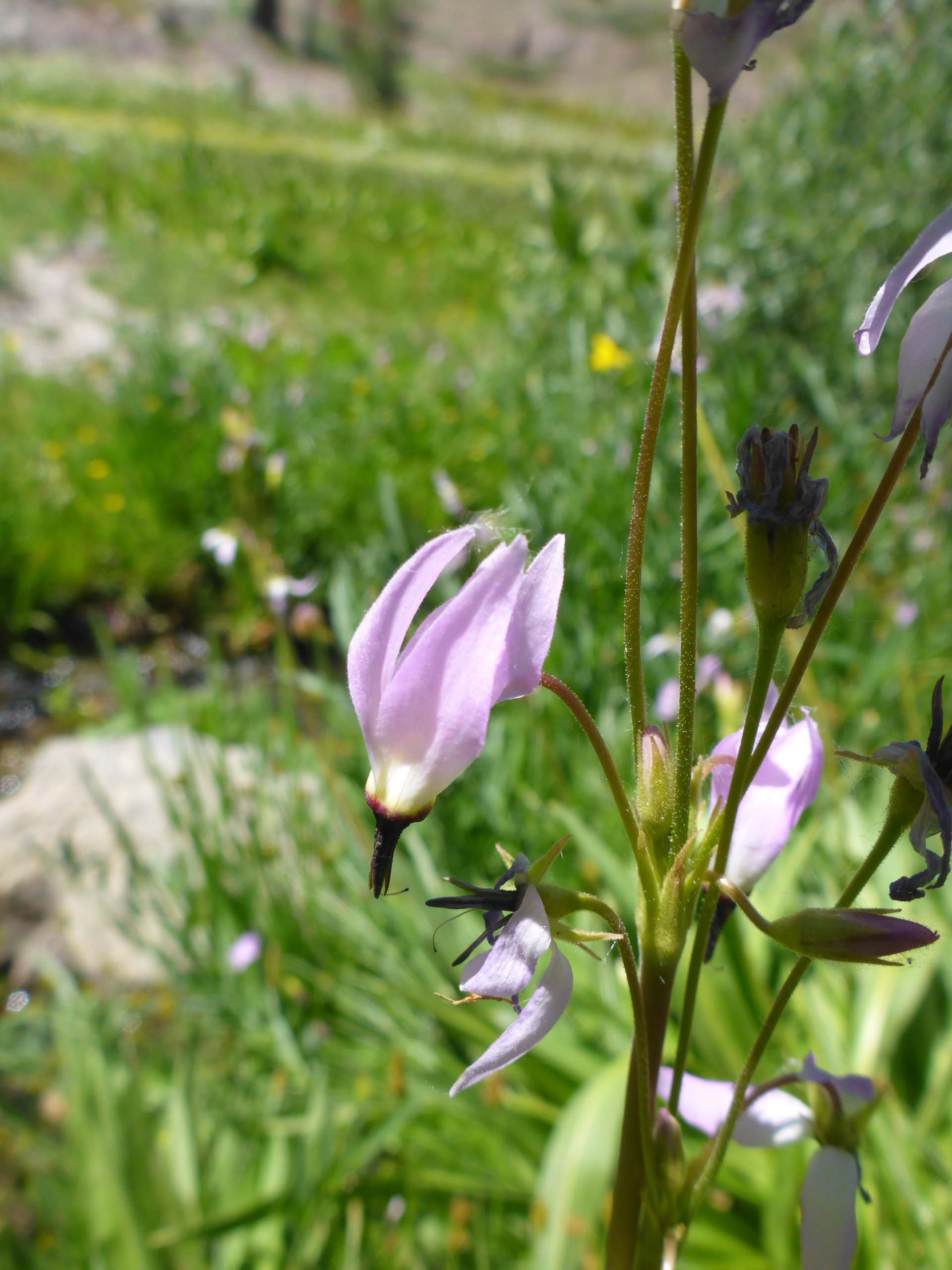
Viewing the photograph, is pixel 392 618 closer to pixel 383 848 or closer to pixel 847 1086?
pixel 383 848

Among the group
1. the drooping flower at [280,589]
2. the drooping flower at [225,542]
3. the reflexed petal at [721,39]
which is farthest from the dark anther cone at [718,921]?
the drooping flower at [225,542]

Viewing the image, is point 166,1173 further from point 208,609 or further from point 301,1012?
point 208,609

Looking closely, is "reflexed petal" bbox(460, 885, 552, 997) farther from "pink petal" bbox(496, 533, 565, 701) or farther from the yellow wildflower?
the yellow wildflower

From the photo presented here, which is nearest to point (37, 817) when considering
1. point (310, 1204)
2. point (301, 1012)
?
point (301, 1012)

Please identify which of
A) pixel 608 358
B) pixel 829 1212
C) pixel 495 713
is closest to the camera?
pixel 829 1212

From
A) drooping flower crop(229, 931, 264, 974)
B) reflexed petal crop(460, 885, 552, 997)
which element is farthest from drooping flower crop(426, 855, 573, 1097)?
drooping flower crop(229, 931, 264, 974)

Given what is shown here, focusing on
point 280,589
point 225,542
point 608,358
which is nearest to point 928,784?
point 280,589

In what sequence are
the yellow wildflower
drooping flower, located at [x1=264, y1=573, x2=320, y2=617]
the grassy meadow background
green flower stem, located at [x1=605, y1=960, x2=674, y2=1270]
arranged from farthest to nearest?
the yellow wildflower
drooping flower, located at [x1=264, y1=573, x2=320, y2=617]
the grassy meadow background
green flower stem, located at [x1=605, y1=960, x2=674, y2=1270]
